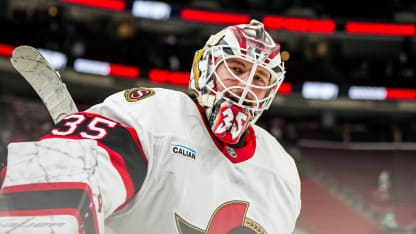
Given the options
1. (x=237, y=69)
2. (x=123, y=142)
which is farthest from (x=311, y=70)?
(x=123, y=142)

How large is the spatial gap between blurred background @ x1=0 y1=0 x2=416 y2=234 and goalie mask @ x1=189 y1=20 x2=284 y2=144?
683 cm

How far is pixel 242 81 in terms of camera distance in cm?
121

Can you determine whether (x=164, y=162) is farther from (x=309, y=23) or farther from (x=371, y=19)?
(x=371, y=19)

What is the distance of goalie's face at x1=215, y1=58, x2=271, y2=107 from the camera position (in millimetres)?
1221

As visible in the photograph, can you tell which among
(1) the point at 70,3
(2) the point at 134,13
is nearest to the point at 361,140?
(2) the point at 134,13

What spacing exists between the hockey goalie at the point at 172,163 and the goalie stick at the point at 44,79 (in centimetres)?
18

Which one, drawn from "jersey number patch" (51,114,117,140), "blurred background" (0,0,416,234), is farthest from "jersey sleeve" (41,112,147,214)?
"blurred background" (0,0,416,234)

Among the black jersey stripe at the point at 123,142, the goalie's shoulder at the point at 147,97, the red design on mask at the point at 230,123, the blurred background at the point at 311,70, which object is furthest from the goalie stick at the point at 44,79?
the blurred background at the point at 311,70

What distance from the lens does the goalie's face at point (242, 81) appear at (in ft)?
4.00

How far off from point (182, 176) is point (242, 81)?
31 centimetres

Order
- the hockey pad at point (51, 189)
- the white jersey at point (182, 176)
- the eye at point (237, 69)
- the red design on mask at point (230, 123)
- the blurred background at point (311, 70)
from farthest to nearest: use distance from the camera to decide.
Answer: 1. the blurred background at point (311, 70)
2. the eye at point (237, 69)
3. the red design on mask at point (230, 123)
4. the white jersey at point (182, 176)
5. the hockey pad at point (51, 189)

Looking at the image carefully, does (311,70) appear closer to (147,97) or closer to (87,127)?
(147,97)

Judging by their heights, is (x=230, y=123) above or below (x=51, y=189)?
below

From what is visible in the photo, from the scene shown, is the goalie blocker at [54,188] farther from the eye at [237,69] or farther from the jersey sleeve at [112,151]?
the eye at [237,69]
